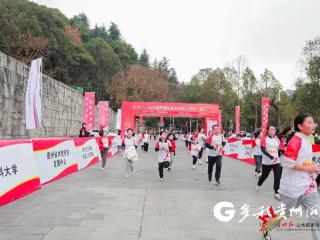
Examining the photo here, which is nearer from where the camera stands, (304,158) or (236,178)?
(304,158)

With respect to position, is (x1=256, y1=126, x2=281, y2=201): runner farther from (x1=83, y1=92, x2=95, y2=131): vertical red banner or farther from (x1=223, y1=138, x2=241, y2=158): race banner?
(x1=83, y1=92, x2=95, y2=131): vertical red banner

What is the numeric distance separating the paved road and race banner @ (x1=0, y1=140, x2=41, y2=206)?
21cm

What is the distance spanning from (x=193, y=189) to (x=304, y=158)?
5.48 meters

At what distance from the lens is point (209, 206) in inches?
286

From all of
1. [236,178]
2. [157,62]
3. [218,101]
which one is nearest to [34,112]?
[236,178]

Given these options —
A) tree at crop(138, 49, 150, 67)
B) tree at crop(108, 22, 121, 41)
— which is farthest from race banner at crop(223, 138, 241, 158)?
tree at crop(108, 22, 121, 41)

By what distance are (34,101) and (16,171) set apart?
211 inches

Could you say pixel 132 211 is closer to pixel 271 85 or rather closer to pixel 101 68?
pixel 271 85

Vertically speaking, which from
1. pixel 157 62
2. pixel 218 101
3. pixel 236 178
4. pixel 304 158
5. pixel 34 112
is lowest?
pixel 236 178

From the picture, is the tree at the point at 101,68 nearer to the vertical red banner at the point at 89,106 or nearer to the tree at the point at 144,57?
the vertical red banner at the point at 89,106

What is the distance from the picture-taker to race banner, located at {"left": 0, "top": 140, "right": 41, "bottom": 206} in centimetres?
680

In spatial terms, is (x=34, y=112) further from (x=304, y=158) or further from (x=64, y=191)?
(x=304, y=158)

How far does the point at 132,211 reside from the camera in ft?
22.0

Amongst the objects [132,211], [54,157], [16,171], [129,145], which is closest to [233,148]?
[129,145]
